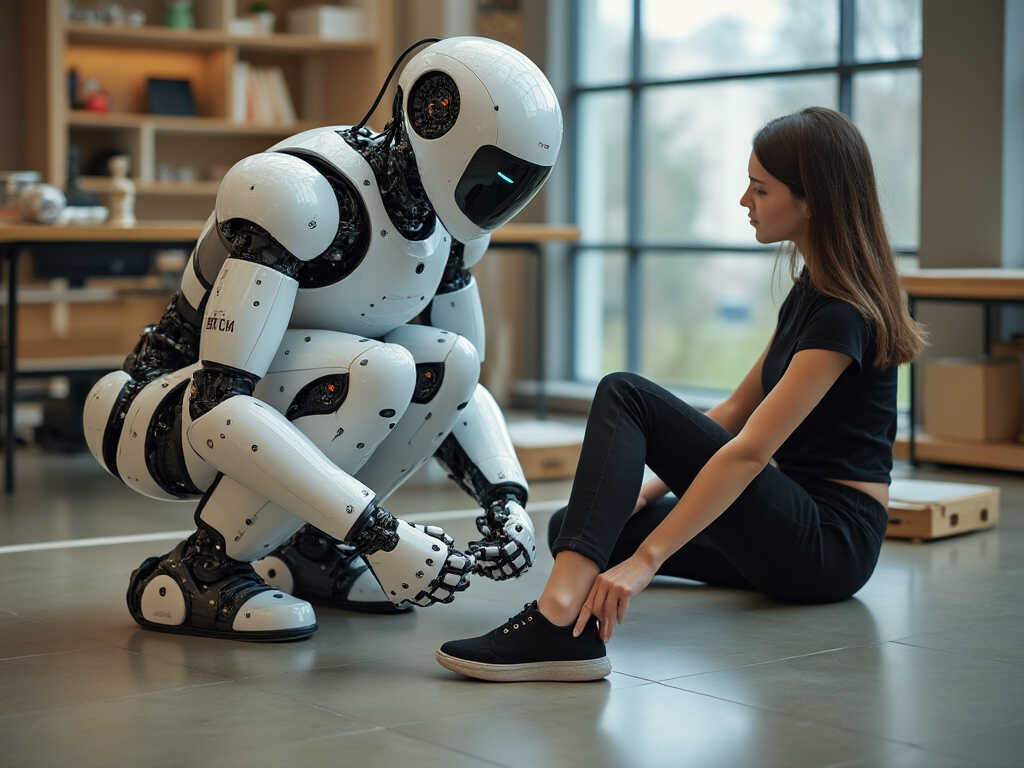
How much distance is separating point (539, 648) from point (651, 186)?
5267 mm

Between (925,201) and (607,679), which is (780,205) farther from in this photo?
(925,201)

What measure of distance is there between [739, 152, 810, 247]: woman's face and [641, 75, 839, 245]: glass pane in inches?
167

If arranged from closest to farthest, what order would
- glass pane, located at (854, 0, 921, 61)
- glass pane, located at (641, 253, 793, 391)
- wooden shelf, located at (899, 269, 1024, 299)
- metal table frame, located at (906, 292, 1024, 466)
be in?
wooden shelf, located at (899, 269, 1024, 299) < metal table frame, located at (906, 292, 1024, 466) < glass pane, located at (854, 0, 921, 61) < glass pane, located at (641, 253, 793, 391)

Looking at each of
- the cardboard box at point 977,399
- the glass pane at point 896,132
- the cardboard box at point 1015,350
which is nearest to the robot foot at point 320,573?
the cardboard box at point 977,399

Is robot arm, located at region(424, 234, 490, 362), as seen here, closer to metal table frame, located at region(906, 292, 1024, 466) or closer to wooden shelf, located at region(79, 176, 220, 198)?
metal table frame, located at region(906, 292, 1024, 466)

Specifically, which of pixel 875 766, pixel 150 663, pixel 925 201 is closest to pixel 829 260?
pixel 875 766

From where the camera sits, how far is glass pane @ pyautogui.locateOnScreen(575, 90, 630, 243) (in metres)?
7.33

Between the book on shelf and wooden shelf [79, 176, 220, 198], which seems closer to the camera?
wooden shelf [79, 176, 220, 198]

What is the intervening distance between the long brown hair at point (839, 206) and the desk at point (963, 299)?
2180 mm

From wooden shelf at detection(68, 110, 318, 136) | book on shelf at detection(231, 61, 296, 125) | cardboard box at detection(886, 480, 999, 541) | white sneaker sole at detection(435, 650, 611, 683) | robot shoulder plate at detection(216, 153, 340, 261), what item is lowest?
white sneaker sole at detection(435, 650, 611, 683)

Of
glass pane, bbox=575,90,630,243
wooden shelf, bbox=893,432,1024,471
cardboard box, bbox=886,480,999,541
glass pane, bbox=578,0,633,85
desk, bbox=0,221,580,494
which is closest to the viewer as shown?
cardboard box, bbox=886,480,999,541

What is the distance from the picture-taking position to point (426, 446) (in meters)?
2.70

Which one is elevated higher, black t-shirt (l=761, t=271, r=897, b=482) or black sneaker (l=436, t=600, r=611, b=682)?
black t-shirt (l=761, t=271, r=897, b=482)

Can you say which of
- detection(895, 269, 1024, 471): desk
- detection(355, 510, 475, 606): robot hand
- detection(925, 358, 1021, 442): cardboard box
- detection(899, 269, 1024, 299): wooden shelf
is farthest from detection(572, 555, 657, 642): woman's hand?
detection(925, 358, 1021, 442): cardboard box
